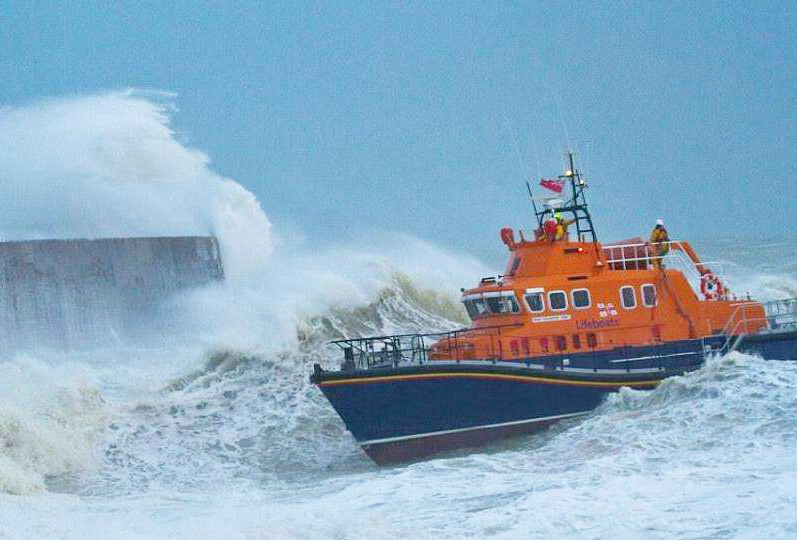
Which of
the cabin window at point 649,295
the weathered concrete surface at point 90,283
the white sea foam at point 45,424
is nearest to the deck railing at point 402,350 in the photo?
the cabin window at point 649,295

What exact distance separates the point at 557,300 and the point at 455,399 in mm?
2147

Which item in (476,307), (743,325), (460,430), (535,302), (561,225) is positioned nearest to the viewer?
(460,430)

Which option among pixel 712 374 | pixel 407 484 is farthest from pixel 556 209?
pixel 407 484

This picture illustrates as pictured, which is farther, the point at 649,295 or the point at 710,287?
the point at 710,287

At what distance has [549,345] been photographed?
1480 cm

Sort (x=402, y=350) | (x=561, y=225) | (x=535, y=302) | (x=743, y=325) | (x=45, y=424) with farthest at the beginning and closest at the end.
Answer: (x=45, y=424), (x=561, y=225), (x=743, y=325), (x=535, y=302), (x=402, y=350)

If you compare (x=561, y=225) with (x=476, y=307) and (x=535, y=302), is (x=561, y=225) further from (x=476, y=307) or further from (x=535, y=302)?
(x=476, y=307)

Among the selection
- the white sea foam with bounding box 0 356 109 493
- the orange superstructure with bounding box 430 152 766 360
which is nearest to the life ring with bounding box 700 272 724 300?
the orange superstructure with bounding box 430 152 766 360

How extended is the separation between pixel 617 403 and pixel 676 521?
5.60 meters

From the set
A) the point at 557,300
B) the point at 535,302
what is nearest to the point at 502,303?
the point at 535,302

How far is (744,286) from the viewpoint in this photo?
1052 inches

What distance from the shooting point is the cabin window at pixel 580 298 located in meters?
15.0

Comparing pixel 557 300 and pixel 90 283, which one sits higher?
pixel 90 283

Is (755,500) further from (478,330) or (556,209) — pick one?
(556,209)
